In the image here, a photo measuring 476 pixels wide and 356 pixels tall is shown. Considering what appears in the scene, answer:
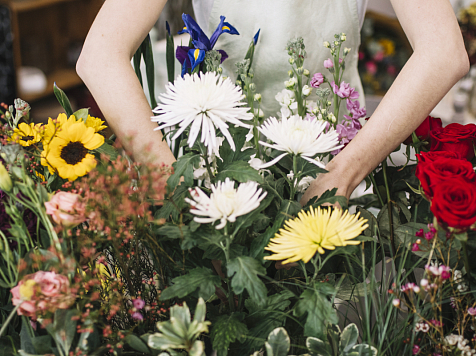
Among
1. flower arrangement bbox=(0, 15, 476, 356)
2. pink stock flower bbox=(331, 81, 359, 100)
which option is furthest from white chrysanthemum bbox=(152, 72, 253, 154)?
pink stock flower bbox=(331, 81, 359, 100)

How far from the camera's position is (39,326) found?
0.37 meters

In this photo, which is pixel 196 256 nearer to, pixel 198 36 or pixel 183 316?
pixel 183 316

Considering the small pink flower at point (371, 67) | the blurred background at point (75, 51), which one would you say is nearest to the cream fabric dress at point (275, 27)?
the blurred background at point (75, 51)

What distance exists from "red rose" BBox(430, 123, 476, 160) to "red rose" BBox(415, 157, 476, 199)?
85mm

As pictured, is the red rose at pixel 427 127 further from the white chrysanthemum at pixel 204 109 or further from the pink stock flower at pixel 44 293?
the pink stock flower at pixel 44 293

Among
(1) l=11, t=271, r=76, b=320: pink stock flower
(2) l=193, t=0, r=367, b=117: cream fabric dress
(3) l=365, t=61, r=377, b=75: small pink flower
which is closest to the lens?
(1) l=11, t=271, r=76, b=320: pink stock flower

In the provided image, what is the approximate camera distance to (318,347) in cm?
37

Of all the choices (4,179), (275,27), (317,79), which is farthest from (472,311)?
(275,27)

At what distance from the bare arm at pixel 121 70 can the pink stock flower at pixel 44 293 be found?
0.84ft

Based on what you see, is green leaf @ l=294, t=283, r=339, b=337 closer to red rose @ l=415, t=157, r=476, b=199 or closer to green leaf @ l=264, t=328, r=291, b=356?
green leaf @ l=264, t=328, r=291, b=356

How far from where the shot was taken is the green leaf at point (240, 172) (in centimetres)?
39

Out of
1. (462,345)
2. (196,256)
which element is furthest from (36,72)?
(462,345)

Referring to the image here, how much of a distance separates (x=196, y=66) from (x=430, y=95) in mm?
319

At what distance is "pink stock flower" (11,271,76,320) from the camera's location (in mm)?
315
